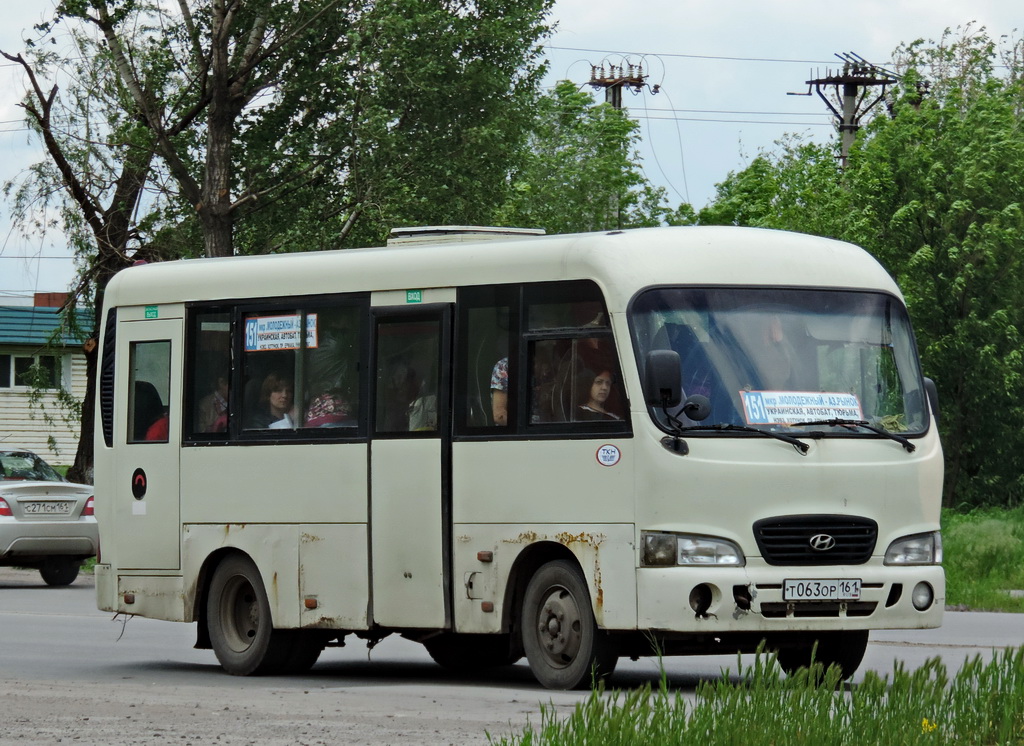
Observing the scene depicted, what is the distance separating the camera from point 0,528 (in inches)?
944

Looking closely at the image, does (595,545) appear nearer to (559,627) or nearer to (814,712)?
(559,627)

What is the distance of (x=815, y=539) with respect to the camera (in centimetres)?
1177

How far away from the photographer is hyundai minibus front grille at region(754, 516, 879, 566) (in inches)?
460

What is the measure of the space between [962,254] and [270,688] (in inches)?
1184

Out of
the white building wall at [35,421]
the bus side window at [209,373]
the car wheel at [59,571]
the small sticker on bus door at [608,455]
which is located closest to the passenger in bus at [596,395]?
the small sticker on bus door at [608,455]

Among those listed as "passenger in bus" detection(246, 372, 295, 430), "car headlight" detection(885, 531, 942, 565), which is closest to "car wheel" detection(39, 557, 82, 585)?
"passenger in bus" detection(246, 372, 295, 430)

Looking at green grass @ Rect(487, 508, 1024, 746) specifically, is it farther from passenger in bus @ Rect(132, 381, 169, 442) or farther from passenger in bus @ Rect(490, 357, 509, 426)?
passenger in bus @ Rect(132, 381, 169, 442)

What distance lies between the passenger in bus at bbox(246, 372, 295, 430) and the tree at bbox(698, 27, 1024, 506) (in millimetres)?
27941

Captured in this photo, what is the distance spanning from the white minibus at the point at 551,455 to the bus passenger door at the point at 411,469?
0.05 feet

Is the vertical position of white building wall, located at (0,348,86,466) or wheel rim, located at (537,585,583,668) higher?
white building wall, located at (0,348,86,466)

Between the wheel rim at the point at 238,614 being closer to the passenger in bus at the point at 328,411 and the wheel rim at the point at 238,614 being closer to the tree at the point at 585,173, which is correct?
the passenger in bus at the point at 328,411

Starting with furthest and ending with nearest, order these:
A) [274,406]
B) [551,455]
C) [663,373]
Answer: [274,406], [551,455], [663,373]

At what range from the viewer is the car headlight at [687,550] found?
1157cm

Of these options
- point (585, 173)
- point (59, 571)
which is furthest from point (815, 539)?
point (585, 173)
